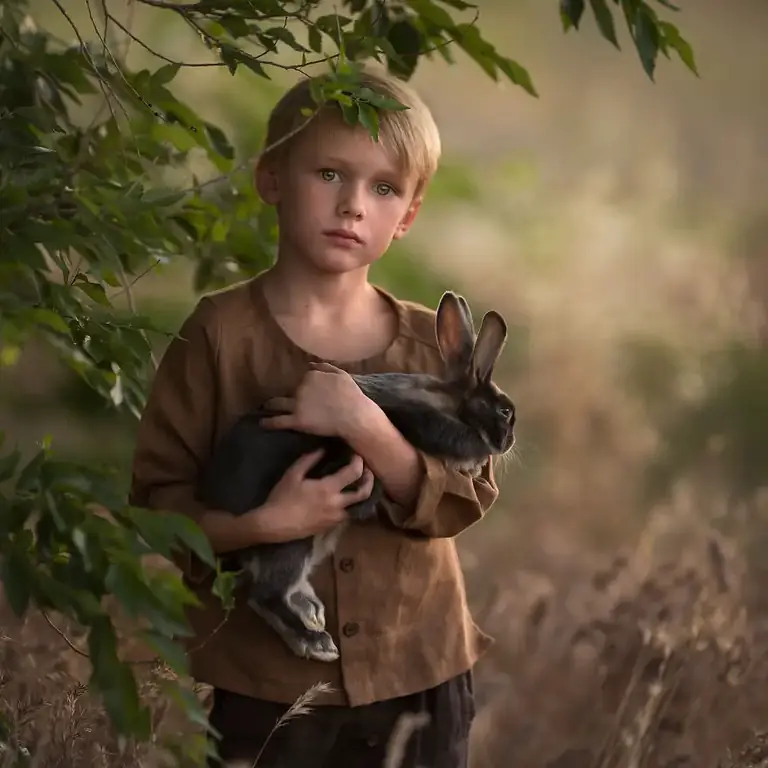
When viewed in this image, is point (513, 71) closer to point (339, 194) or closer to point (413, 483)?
point (339, 194)

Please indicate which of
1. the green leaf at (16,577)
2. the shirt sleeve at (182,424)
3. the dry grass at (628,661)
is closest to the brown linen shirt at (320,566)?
the shirt sleeve at (182,424)

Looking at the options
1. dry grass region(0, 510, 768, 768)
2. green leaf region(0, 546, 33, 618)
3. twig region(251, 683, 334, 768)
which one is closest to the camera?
green leaf region(0, 546, 33, 618)

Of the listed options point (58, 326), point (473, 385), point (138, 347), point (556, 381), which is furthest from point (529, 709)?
point (58, 326)

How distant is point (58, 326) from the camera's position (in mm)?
776

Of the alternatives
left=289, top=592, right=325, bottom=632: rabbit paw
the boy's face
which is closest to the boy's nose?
the boy's face

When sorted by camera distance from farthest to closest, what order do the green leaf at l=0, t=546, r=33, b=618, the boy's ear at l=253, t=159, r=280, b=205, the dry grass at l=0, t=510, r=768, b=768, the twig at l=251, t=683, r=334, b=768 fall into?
1. the dry grass at l=0, t=510, r=768, b=768
2. the boy's ear at l=253, t=159, r=280, b=205
3. the twig at l=251, t=683, r=334, b=768
4. the green leaf at l=0, t=546, r=33, b=618

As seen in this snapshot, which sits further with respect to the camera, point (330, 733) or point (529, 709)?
point (529, 709)

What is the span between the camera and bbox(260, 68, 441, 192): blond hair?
3.25 ft

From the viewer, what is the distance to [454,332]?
101 cm

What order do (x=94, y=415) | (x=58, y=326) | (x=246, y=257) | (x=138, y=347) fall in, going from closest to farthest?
(x=58, y=326), (x=138, y=347), (x=246, y=257), (x=94, y=415)

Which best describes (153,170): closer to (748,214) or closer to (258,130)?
(258,130)

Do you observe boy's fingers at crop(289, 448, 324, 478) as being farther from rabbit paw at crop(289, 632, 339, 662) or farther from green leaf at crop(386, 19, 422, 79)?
green leaf at crop(386, 19, 422, 79)

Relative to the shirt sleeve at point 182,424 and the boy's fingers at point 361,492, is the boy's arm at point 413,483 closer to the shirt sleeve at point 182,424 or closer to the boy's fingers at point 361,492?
the boy's fingers at point 361,492

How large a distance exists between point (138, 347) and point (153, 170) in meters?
0.55
